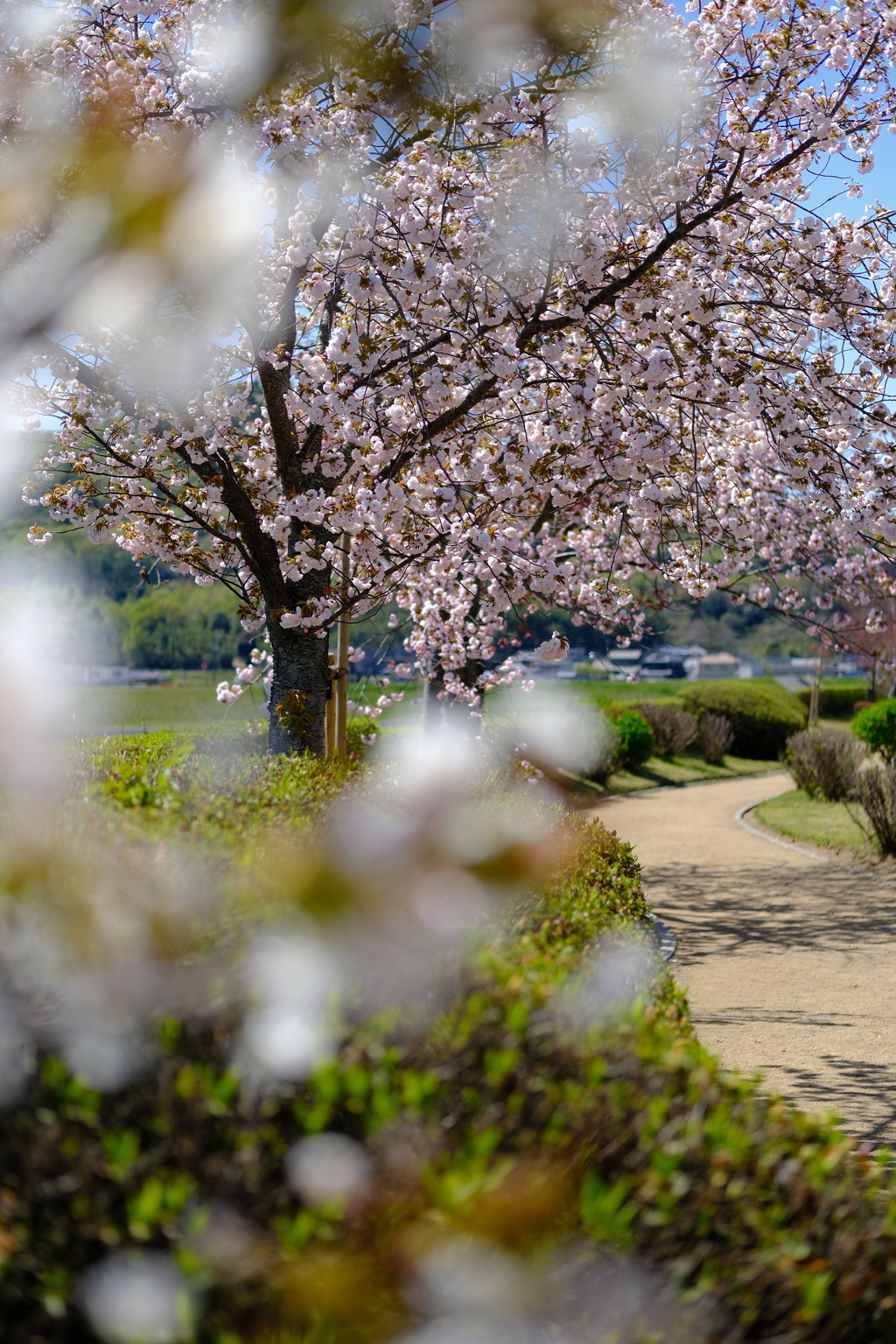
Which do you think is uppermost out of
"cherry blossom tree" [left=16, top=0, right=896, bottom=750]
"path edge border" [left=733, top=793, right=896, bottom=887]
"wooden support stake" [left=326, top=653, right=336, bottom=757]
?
"cherry blossom tree" [left=16, top=0, right=896, bottom=750]

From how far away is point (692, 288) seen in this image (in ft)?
21.2

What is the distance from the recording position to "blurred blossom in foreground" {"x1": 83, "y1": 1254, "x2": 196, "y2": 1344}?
1771mm

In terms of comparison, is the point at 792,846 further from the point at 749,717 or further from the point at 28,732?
the point at 749,717

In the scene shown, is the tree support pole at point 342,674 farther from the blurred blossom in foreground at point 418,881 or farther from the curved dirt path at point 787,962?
the blurred blossom in foreground at point 418,881

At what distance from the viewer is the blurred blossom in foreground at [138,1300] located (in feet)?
5.81

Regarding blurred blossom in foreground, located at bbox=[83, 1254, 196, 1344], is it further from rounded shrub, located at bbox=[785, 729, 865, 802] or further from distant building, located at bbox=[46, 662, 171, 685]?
distant building, located at bbox=[46, 662, 171, 685]

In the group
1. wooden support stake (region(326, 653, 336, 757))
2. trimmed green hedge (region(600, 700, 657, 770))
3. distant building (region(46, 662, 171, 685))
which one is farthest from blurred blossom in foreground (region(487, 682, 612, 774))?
distant building (region(46, 662, 171, 685))

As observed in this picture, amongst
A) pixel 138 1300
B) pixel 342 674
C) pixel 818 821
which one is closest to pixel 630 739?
pixel 818 821

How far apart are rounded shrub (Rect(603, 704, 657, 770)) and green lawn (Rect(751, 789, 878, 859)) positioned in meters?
3.43

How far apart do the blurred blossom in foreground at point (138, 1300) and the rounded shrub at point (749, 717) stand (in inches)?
874

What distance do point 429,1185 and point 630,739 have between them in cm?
1684

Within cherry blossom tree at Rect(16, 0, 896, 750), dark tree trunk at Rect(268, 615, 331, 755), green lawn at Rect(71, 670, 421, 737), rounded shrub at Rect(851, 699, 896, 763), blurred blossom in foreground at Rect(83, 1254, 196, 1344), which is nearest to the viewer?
blurred blossom in foreground at Rect(83, 1254, 196, 1344)

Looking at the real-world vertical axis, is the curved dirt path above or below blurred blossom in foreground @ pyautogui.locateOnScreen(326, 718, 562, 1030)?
below

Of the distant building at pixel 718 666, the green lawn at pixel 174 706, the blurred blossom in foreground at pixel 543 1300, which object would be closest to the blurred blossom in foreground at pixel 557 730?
the green lawn at pixel 174 706
